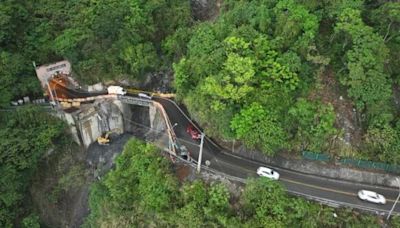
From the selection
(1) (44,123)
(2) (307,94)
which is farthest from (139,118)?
Result: (2) (307,94)

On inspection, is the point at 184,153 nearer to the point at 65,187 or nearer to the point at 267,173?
the point at 267,173

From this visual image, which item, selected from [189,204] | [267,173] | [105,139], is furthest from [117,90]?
[267,173]

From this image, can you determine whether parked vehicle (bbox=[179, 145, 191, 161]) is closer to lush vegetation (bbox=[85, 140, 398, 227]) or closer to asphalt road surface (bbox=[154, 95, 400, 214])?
asphalt road surface (bbox=[154, 95, 400, 214])

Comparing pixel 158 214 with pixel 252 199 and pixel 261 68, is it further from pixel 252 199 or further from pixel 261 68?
pixel 261 68

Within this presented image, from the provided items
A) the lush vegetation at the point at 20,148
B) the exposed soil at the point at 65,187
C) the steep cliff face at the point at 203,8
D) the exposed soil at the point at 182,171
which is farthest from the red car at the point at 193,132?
the steep cliff face at the point at 203,8

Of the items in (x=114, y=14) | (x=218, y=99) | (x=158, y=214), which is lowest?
(x=158, y=214)

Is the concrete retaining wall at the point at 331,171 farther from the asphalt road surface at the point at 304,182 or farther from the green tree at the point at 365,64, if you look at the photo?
the green tree at the point at 365,64
